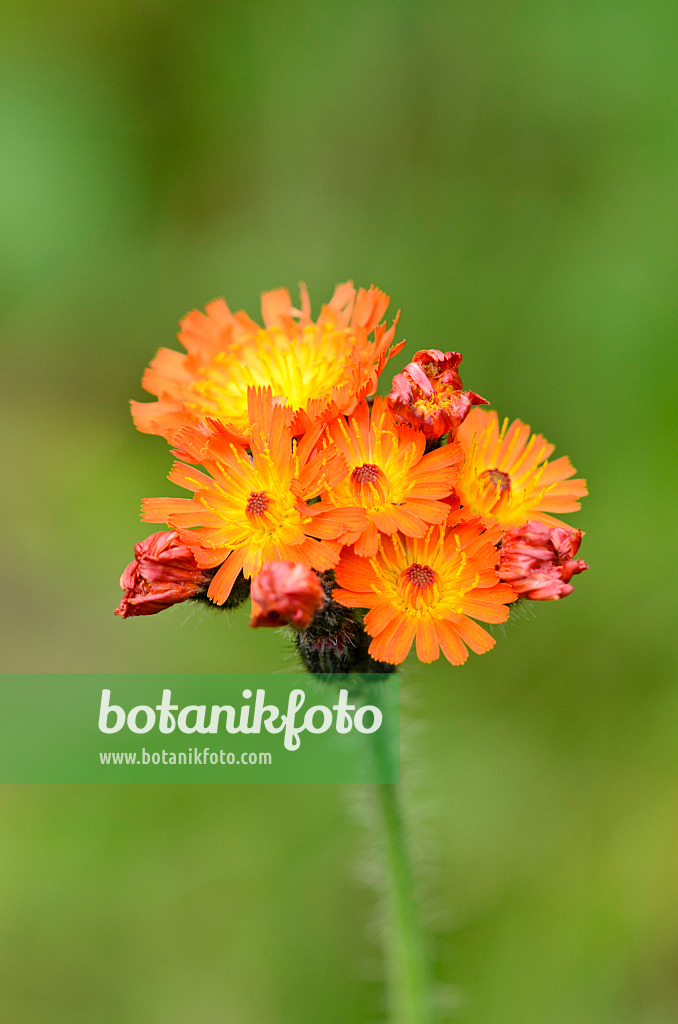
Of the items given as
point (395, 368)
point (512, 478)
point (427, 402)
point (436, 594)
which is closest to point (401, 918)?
point (436, 594)

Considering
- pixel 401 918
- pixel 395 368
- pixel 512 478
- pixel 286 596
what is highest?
pixel 395 368

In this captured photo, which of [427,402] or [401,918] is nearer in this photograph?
[427,402]

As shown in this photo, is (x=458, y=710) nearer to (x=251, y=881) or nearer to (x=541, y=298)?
(x=251, y=881)

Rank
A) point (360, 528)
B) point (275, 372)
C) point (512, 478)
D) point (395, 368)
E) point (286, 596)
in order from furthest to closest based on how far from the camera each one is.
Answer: point (395, 368) → point (275, 372) → point (512, 478) → point (360, 528) → point (286, 596)

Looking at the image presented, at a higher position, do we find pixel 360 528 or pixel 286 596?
pixel 360 528

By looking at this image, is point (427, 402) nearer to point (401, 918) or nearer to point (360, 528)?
point (360, 528)
